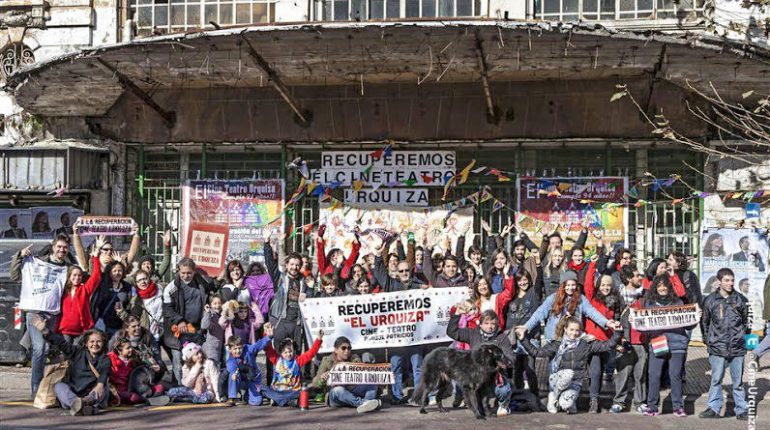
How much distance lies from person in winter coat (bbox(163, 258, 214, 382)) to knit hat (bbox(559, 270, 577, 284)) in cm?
437

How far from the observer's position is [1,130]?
1852 cm

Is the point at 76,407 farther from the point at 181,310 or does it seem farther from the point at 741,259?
the point at 741,259

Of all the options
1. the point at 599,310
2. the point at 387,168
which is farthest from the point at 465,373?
the point at 387,168

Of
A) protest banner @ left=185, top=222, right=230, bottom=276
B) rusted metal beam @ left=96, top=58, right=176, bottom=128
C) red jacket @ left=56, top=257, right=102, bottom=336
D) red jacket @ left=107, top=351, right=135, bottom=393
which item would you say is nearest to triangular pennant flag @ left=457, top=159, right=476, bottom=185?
protest banner @ left=185, top=222, right=230, bottom=276

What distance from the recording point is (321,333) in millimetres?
11875

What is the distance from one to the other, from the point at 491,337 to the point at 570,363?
0.92 m

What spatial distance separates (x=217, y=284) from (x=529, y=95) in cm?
663

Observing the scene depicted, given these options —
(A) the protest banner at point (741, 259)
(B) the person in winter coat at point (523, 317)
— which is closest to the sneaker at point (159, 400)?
(B) the person in winter coat at point (523, 317)

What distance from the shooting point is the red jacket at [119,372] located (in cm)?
1137

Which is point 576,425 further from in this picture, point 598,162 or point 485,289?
point 598,162

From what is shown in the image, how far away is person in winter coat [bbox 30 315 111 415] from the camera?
Answer: 10.9 m

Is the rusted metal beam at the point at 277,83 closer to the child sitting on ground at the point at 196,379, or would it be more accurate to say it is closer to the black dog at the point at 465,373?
the child sitting on ground at the point at 196,379

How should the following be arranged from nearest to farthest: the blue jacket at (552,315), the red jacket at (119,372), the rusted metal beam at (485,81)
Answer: the red jacket at (119,372)
the blue jacket at (552,315)
the rusted metal beam at (485,81)

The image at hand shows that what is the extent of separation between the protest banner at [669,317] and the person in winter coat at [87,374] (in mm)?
5969
